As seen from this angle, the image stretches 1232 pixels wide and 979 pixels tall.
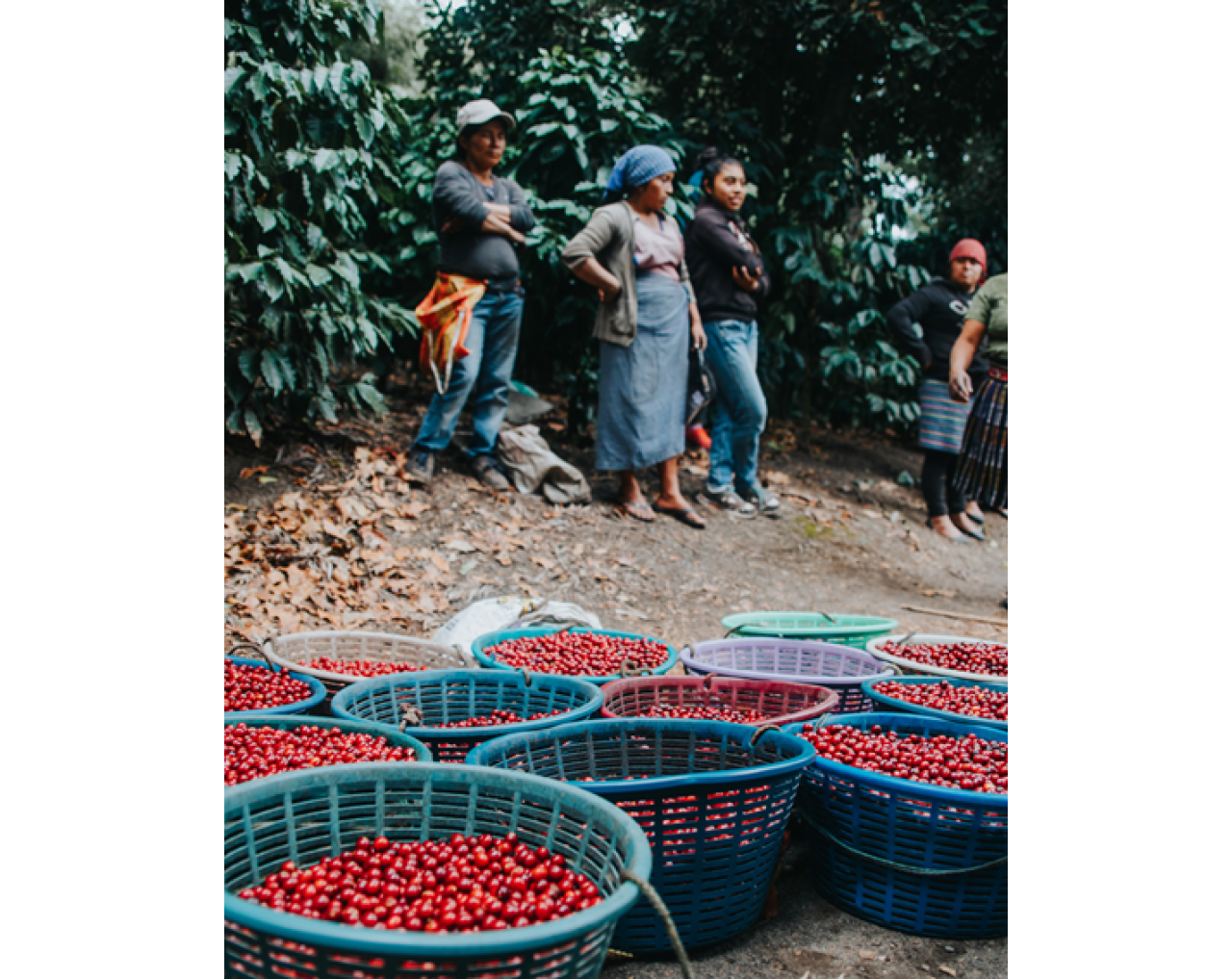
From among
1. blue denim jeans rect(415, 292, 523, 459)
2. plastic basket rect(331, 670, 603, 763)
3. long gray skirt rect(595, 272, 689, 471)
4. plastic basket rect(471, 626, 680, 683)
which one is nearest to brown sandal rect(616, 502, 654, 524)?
long gray skirt rect(595, 272, 689, 471)

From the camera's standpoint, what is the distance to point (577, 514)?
4.93 metres

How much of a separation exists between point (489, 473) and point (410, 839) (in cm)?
344

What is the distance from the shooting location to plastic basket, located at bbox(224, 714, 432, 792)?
180cm

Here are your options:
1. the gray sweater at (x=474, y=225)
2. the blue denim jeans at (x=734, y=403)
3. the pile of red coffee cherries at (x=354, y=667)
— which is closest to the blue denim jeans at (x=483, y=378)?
the gray sweater at (x=474, y=225)

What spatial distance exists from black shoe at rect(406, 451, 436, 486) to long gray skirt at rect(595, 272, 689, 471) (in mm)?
904

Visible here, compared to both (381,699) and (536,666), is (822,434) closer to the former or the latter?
(536,666)

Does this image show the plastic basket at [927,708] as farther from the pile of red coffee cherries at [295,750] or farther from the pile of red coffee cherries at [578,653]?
the pile of red coffee cherries at [295,750]

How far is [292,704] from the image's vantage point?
2.18 meters

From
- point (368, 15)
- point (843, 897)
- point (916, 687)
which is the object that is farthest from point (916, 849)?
point (368, 15)

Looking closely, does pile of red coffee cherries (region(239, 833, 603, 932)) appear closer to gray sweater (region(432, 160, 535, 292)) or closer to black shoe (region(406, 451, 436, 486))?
black shoe (region(406, 451, 436, 486))

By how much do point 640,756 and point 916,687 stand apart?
95cm

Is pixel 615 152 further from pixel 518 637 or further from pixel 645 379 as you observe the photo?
pixel 518 637

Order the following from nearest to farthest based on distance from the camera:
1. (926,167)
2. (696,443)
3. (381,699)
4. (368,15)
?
1. (381,699)
2. (368,15)
3. (696,443)
4. (926,167)

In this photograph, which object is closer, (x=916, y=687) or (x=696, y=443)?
(x=916, y=687)
